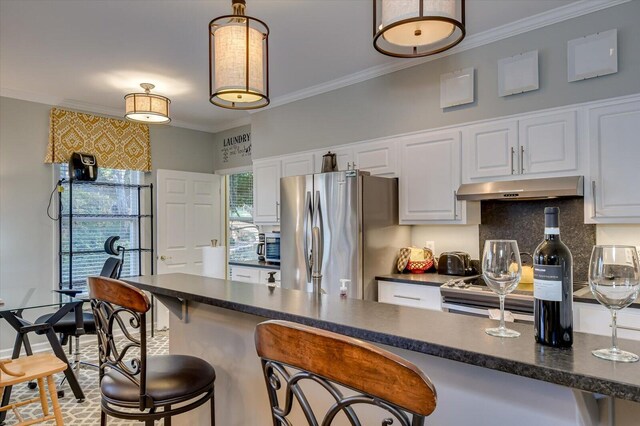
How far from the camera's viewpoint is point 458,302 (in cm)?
269

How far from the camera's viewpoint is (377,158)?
3680mm

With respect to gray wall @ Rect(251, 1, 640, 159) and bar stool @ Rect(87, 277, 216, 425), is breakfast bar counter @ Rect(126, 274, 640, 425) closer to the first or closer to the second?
bar stool @ Rect(87, 277, 216, 425)

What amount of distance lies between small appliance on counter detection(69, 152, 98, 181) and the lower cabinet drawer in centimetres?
185

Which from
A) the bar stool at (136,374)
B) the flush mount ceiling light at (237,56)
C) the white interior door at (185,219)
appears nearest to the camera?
the bar stool at (136,374)

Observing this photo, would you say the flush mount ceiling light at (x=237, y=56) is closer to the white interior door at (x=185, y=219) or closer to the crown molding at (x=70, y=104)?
the crown molding at (x=70, y=104)

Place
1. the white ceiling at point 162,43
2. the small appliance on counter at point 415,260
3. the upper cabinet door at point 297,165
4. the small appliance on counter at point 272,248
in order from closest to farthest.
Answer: the white ceiling at point 162,43 < the small appliance on counter at point 415,260 < the upper cabinet door at point 297,165 < the small appliance on counter at point 272,248

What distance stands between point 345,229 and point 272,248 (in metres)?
1.37

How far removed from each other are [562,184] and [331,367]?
247 cm

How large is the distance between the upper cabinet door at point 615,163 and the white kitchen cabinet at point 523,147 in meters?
0.11

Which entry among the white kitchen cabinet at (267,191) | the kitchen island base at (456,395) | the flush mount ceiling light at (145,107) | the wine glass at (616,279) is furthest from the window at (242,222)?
the wine glass at (616,279)

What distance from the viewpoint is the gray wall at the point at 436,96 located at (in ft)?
8.27

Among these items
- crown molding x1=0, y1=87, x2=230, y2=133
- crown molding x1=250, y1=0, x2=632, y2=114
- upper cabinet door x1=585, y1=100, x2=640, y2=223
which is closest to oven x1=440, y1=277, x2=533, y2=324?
upper cabinet door x1=585, y1=100, x2=640, y2=223

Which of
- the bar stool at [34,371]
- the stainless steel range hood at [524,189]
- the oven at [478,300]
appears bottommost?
the bar stool at [34,371]

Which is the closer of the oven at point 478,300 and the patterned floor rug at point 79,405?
the oven at point 478,300
